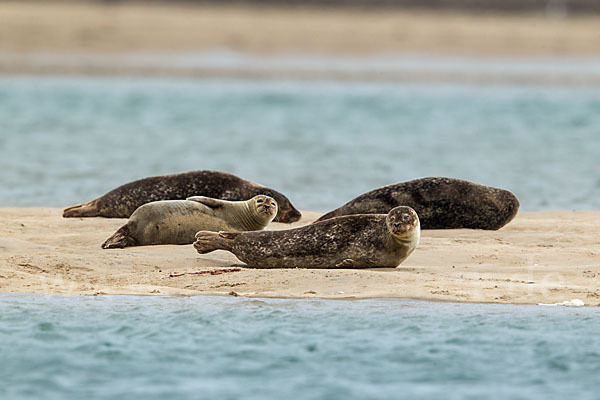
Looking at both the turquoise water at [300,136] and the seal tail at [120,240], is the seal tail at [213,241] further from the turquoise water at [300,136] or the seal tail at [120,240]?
the turquoise water at [300,136]

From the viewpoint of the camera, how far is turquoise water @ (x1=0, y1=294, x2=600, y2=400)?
4.79 metres

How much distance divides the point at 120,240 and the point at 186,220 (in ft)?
1.67

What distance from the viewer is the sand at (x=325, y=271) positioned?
6.38 m

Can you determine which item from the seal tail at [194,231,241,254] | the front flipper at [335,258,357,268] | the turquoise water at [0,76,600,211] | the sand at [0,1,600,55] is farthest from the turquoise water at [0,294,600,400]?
the sand at [0,1,600,55]

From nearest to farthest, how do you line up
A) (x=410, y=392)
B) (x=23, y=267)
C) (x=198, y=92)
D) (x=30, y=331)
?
(x=410, y=392) → (x=30, y=331) → (x=23, y=267) → (x=198, y=92)

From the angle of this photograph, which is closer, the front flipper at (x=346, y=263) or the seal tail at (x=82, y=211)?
the front flipper at (x=346, y=263)

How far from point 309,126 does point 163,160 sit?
238 inches

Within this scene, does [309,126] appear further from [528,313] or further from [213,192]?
[528,313]

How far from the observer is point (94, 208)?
365 inches

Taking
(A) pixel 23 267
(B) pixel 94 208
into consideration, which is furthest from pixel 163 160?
(A) pixel 23 267

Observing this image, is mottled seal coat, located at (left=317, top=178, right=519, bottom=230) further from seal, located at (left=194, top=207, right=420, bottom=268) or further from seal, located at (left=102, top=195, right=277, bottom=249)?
seal, located at (left=194, top=207, right=420, bottom=268)

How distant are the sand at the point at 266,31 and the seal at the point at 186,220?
74.4 ft

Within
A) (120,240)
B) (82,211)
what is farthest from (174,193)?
(120,240)

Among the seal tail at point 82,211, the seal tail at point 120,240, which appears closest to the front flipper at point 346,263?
the seal tail at point 120,240
